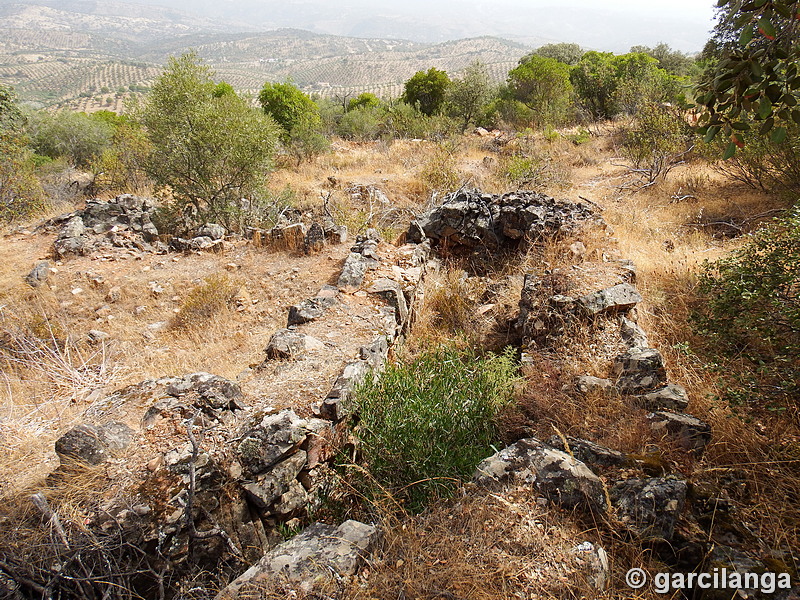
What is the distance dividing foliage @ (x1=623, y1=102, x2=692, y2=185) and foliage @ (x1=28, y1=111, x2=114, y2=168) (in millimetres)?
20611

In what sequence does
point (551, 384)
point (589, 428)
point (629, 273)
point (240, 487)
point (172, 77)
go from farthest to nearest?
point (172, 77) < point (629, 273) < point (551, 384) < point (589, 428) < point (240, 487)

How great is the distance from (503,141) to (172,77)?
36.7 ft

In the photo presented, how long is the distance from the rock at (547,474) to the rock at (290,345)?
8.63ft

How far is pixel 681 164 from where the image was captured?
1132 centimetres

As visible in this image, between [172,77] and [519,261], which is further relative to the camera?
[172,77]

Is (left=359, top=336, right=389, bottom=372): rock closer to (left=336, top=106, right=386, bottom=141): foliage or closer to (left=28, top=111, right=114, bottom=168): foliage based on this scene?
(left=336, top=106, right=386, bottom=141): foliage

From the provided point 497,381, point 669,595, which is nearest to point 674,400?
point 497,381

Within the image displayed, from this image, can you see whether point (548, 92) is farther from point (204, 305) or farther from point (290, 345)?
point (290, 345)

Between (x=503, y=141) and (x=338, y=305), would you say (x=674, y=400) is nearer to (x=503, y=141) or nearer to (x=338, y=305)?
(x=338, y=305)

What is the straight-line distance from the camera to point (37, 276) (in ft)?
25.5

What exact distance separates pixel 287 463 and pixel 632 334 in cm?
389

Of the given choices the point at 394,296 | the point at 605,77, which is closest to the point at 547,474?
the point at 394,296

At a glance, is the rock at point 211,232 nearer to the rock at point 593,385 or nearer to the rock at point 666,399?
the rock at point 593,385

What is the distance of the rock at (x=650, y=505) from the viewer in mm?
2287
